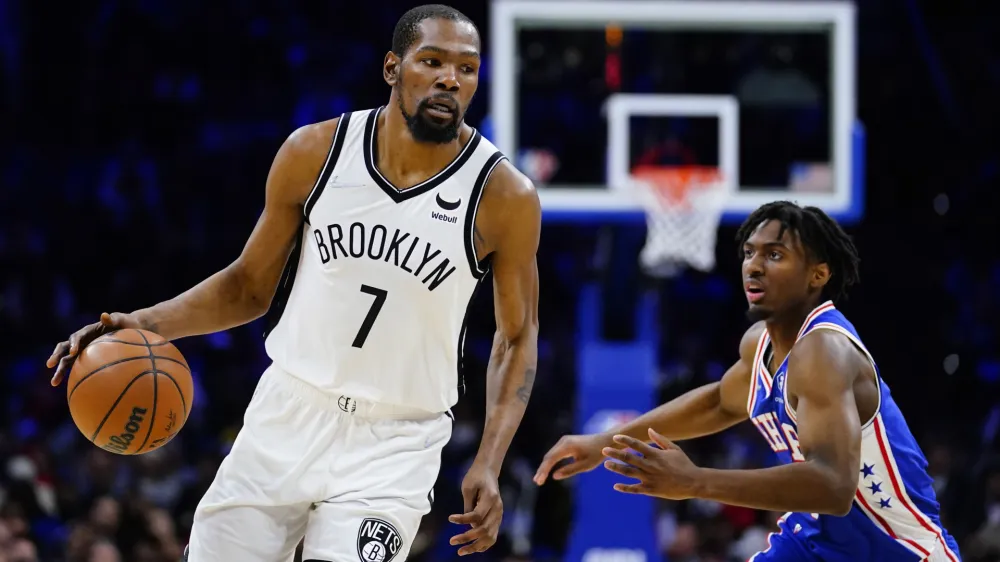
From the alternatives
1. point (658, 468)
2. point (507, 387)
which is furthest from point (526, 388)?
point (658, 468)

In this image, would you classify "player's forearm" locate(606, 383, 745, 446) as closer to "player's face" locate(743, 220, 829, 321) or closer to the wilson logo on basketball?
"player's face" locate(743, 220, 829, 321)

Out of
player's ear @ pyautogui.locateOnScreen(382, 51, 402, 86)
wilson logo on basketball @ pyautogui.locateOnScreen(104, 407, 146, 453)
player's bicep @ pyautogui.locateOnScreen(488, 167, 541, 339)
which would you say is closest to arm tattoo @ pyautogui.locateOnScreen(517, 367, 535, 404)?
player's bicep @ pyautogui.locateOnScreen(488, 167, 541, 339)

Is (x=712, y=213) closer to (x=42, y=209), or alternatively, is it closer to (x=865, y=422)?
(x=865, y=422)

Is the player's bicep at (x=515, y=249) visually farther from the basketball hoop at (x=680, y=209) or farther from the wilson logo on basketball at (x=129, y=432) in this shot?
the basketball hoop at (x=680, y=209)

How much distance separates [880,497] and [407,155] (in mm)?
1764

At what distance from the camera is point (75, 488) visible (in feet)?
31.4

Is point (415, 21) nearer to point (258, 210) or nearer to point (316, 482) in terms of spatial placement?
point (316, 482)

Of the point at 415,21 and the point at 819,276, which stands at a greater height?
the point at 415,21

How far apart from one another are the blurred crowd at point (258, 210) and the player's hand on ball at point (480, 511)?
243 inches

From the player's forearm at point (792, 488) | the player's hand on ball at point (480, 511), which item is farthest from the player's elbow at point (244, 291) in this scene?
the player's forearm at point (792, 488)

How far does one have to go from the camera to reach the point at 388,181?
149 inches

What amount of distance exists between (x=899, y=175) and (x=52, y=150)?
27.4 feet

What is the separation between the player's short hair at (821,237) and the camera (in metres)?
3.96

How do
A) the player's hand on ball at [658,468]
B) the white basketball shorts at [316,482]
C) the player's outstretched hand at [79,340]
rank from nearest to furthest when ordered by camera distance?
the player's hand on ball at [658,468] < the white basketball shorts at [316,482] < the player's outstretched hand at [79,340]
